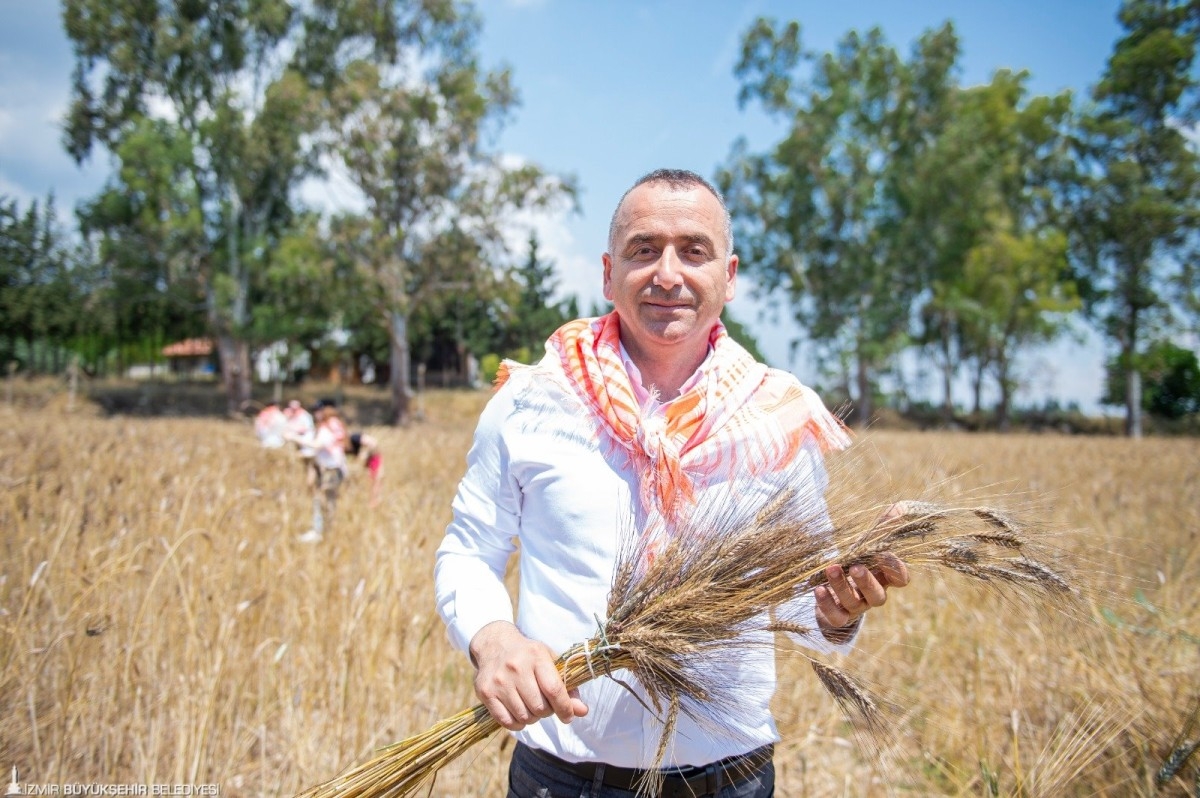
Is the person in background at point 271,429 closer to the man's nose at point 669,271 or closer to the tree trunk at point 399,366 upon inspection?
the man's nose at point 669,271

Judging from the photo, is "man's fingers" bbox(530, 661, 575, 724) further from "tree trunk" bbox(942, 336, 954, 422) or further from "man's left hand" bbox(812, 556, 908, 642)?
"tree trunk" bbox(942, 336, 954, 422)

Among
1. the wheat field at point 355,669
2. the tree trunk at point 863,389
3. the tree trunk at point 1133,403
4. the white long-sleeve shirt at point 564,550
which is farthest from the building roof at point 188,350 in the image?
the white long-sleeve shirt at point 564,550

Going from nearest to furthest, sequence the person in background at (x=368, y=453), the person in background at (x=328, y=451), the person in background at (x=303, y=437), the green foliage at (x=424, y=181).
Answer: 1. the person in background at (x=328, y=451)
2. the person in background at (x=303, y=437)
3. the person in background at (x=368, y=453)
4. the green foliage at (x=424, y=181)

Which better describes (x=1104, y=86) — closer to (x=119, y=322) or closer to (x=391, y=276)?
(x=391, y=276)

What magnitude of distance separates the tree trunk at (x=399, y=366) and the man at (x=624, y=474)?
25.5m

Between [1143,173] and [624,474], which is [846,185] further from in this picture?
[624,474]

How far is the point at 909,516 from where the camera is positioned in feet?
4.19

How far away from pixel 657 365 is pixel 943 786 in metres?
2.26

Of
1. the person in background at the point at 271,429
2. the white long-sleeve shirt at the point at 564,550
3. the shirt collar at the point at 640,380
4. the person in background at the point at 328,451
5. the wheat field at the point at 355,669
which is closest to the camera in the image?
the white long-sleeve shirt at the point at 564,550

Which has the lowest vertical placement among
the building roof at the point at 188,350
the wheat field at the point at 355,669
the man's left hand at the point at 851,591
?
the wheat field at the point at 355,669

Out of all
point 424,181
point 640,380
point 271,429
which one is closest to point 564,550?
point 640,380

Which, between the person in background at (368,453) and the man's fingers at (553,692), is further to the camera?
the person in background at (368,453)

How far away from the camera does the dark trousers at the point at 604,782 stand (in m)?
1.44

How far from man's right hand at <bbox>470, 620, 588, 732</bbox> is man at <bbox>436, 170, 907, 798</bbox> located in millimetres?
106
